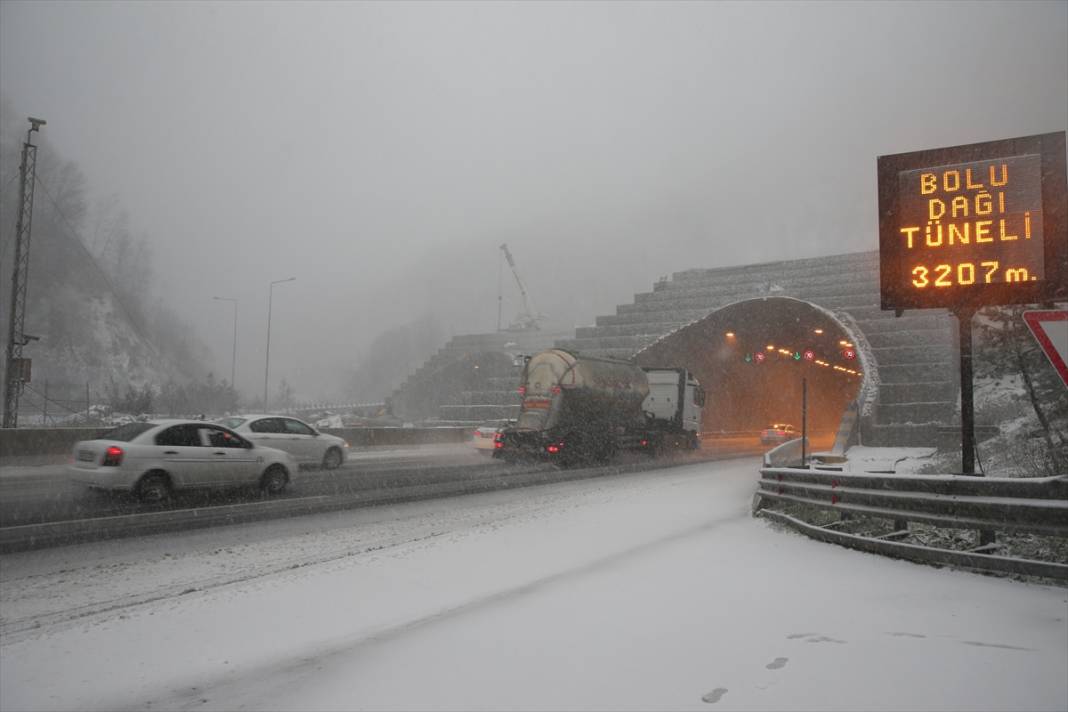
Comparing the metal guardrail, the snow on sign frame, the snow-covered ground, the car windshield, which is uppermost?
the snow on sign frame

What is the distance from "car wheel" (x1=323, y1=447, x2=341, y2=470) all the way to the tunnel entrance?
28.2m

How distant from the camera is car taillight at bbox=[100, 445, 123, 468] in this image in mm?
12516

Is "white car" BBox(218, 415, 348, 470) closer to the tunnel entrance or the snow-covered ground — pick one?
the snow-covered ground

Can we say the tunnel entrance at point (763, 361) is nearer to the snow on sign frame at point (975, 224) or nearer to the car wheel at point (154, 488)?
the snow on sign frame at point (975, 224)

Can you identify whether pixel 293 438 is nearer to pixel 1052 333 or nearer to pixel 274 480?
pixel 274 480

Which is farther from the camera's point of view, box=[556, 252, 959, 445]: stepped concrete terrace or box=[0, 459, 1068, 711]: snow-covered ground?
box=[556, 252, 959, 445]: stepped concrete terrace

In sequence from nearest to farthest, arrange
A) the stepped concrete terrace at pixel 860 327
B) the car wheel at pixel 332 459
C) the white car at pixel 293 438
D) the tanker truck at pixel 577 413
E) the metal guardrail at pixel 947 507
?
1. the metal guardrail at pixel 947 507
2. the white car at pixel 293 438
3. the car wheel at pixel 332 459
4. the tanker truck at pixel 577 413
5. the stepped concrete terrace at pixel 860 327

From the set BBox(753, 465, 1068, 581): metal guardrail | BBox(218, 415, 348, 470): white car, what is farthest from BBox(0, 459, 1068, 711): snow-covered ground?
BBox(218, 415, 348, 470): white car

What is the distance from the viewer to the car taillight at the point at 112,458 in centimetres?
1252

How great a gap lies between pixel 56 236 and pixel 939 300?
11116 centimetres

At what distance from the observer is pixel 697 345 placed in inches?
2255

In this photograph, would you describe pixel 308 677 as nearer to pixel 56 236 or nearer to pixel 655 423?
pixel 655 423

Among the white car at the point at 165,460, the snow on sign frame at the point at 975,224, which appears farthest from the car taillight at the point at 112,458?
the snow on sign frame at the point at 975,224

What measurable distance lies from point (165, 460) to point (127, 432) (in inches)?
35.6
